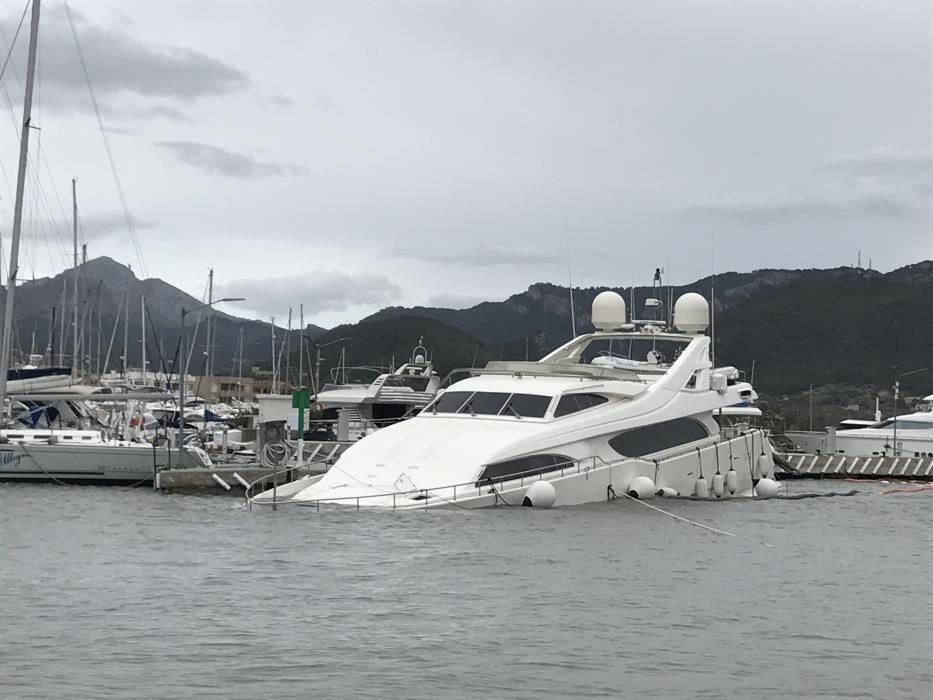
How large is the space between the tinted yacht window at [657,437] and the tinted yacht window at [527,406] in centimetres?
212

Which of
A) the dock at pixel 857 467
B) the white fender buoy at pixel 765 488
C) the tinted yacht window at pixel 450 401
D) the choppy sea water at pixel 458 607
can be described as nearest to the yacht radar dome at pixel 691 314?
the white fender buoy at pixel 765 488

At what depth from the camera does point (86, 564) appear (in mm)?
26500

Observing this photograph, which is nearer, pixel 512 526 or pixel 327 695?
pixel 327 695

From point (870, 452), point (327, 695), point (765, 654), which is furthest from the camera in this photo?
point (870, 452)

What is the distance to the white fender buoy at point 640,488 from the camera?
3722 cm

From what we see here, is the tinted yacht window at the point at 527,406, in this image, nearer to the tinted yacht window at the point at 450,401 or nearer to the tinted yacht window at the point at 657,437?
the tinted yacht window at the point at 450,401

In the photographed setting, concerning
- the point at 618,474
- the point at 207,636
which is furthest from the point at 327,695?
the point at 618,474

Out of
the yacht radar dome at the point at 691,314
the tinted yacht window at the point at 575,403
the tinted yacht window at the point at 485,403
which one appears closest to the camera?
the tinted yacht window at the point at 575,403

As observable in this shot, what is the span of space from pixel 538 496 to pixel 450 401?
17.9 ft

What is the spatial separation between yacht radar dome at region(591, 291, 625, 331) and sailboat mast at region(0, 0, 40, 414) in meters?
18.9

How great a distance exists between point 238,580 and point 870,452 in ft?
169

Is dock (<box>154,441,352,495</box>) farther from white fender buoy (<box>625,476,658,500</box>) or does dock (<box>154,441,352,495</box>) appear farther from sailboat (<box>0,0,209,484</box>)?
white fender buoy (<box>625,476,658,500</box>)

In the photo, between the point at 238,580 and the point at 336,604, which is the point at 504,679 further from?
the point at 238,580

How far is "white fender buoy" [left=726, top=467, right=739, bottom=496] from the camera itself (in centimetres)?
4209
